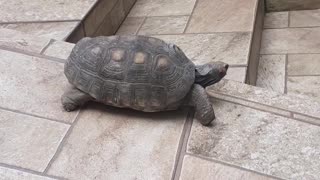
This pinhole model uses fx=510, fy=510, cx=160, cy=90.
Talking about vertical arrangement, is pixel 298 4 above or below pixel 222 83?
below

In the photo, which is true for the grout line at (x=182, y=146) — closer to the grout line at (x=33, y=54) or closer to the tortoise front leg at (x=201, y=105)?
the tortoise front leg at (x=201, y=105)

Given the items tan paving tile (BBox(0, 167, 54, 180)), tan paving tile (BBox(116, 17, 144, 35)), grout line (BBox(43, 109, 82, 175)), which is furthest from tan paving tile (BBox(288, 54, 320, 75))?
tan paving tile (BBox(0, 167, 54, 180))

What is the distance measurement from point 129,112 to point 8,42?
2.80ft

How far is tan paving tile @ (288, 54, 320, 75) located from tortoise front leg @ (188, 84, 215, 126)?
4.68ft

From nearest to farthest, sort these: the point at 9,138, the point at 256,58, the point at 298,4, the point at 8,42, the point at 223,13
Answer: the point at 9,138
the point at 8,42
the point at 256,58
the point at 223,13
the point at 298,4

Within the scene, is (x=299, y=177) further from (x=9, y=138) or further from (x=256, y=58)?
(x=256, y=58)

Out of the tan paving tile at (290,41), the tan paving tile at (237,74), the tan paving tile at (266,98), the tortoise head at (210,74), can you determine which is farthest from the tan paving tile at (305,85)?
the tortoise head at (210,74)

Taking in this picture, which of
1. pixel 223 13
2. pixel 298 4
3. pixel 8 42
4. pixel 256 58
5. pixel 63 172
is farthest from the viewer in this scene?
pixel 298 4

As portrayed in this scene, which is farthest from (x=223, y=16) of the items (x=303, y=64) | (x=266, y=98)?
(x=266, y=98)

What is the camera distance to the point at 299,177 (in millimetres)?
1912

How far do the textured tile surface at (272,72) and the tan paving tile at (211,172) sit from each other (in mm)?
1327

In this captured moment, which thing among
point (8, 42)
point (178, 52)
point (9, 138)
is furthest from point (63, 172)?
point (8, 42)

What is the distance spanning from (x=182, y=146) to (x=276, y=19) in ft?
8.02

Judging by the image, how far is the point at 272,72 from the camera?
11.1 ft
